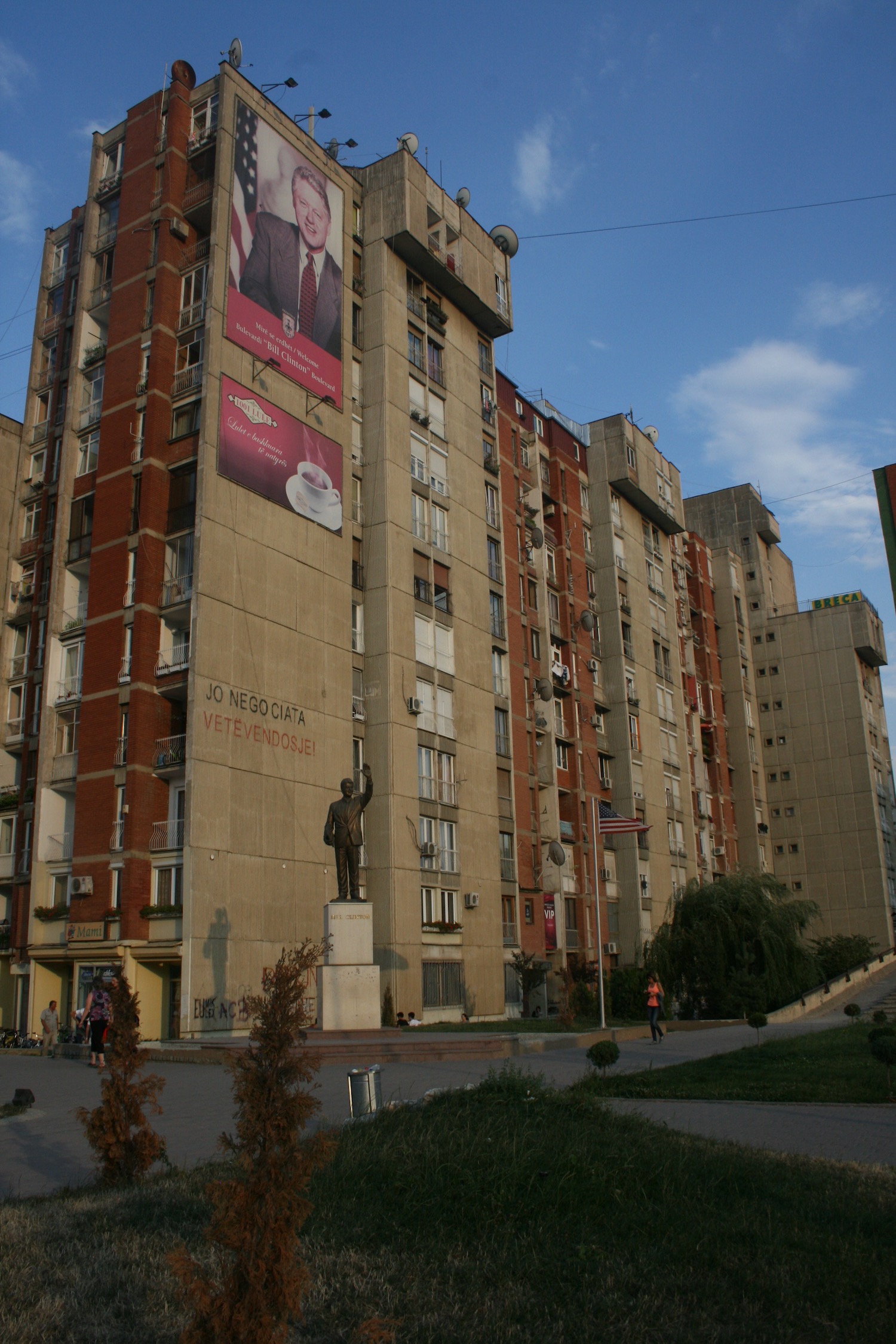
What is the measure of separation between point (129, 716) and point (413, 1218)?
28974 millimetres

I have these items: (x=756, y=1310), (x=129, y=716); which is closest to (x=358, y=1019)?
(x=129, y=716)

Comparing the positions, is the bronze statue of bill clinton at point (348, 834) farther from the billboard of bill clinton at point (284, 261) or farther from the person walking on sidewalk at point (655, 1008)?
the billboard of bill clinton at point (284, 261)

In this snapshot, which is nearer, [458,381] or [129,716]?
[129,716]

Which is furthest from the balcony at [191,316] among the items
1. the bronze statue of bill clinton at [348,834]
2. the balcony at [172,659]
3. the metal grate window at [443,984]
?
the metal grate window at [443,984]

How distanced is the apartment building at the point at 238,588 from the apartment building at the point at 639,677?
41.8 feet

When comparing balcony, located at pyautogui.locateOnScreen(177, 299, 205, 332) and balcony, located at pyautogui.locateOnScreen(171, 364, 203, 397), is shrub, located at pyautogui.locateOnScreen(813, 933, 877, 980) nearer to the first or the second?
balcony, located at pyautogui.locateOnScreen(171, 364, 203, 397)

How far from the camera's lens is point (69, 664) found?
3897 cm

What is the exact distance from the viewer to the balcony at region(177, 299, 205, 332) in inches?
1537

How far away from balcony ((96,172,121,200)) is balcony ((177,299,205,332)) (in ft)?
25.6

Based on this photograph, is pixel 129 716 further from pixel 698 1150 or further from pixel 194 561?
pixel 698 1150

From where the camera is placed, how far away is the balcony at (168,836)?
33.8 m

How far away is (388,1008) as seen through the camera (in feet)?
122

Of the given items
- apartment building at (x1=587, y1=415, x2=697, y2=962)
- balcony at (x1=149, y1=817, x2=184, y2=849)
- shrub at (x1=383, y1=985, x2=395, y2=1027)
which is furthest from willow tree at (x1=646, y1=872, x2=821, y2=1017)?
balcony at (x1=149, y1=817, x2=184, y2=849)

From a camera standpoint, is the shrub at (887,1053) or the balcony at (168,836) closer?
the shrub at (887,1053)
